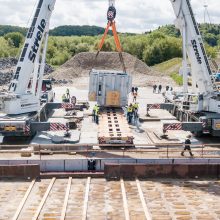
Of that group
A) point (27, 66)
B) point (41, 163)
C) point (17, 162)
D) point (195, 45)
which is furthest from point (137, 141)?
point (17, 162)

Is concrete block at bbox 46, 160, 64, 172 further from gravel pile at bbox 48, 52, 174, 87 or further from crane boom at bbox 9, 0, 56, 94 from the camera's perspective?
gravel pile at bbox 48, 52, 174, 87

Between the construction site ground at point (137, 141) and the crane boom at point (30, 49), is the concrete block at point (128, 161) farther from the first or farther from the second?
the crane boom at point (30, 49)

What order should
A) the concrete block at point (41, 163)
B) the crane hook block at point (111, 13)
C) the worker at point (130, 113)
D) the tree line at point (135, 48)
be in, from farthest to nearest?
the tree line at point (135, 48), the worker at point (130, 113), the crane hook block at point (111, 13), the concrete block at point (41, 163)

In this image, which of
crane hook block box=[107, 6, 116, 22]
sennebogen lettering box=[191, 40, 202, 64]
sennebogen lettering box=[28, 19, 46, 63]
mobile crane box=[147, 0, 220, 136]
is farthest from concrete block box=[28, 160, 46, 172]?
sennebogen lettering box=[191, 40, 202, 64]

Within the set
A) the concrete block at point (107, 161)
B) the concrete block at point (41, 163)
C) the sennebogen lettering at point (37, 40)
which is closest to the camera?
the concrete block at point (41, 163)

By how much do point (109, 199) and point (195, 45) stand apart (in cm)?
1062

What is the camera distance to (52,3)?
68.8 ft

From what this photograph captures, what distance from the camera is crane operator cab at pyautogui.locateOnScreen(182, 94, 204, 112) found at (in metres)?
21.6

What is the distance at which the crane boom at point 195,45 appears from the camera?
2134 cm

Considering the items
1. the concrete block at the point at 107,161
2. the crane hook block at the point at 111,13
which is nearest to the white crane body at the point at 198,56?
the crane hook block at the point at 111,13

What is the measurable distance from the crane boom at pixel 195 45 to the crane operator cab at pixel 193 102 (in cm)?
39

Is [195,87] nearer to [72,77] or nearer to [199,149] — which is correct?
[199,149]

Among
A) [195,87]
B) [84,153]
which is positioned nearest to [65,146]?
[84,153]

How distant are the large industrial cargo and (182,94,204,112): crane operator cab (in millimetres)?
3072
